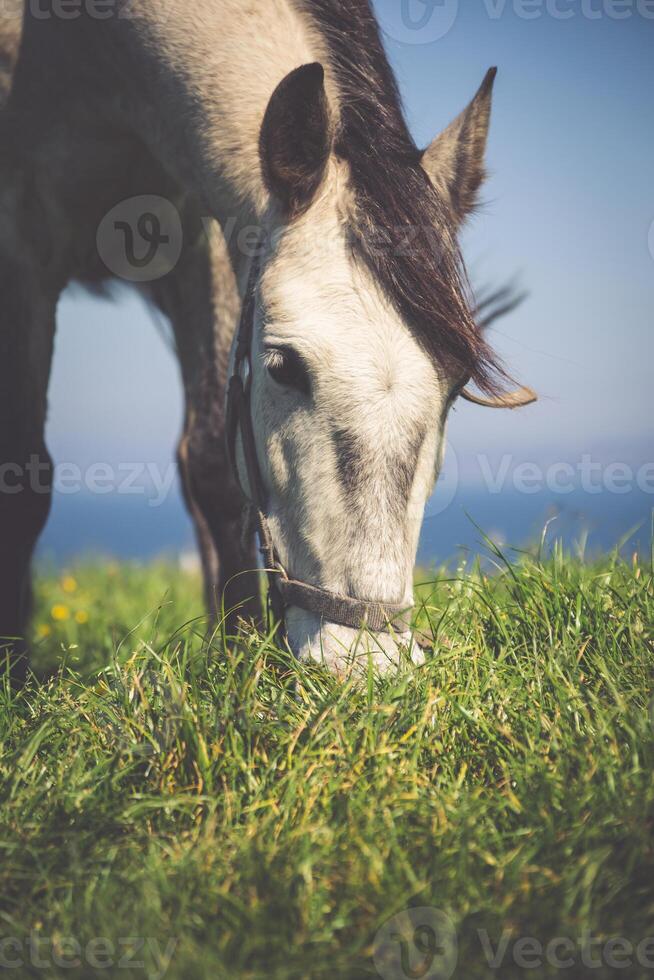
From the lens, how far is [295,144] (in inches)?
85.4

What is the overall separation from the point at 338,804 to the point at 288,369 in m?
Result: 1.11

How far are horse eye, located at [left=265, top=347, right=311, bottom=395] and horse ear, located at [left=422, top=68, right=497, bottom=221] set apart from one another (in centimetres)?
82

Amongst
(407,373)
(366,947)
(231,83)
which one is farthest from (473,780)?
(231,83)

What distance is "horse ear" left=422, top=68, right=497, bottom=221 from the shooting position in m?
2.38

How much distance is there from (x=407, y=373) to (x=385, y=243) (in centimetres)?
39

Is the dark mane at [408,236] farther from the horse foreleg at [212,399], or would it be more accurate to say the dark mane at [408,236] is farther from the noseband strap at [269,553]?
the horse foreleg at [212,399]

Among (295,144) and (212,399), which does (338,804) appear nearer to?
(295,144)

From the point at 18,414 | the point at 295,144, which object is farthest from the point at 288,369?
the point at 18,414

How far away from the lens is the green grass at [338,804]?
1.25 metres

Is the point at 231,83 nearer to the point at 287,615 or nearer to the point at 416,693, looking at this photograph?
the point at 287,615

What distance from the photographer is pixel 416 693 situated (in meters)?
1.80

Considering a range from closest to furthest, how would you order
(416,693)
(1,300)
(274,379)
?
(416,693) < (274,379) < (1,300)

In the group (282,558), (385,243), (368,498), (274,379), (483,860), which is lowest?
(483,860)

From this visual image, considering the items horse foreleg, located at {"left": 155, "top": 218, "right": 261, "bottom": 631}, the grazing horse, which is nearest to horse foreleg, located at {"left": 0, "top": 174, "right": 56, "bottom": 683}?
the grazing horse
